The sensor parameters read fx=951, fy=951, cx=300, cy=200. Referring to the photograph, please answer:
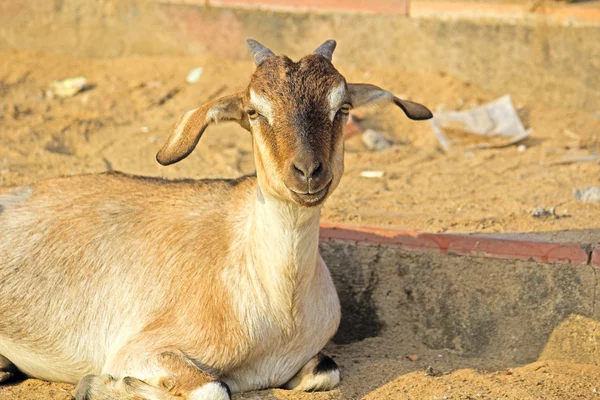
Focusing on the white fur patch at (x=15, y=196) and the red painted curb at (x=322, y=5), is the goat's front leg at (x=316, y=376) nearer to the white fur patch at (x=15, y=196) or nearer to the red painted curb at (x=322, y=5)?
the white fur patch at (x=15, y=196)

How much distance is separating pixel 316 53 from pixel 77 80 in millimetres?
6208

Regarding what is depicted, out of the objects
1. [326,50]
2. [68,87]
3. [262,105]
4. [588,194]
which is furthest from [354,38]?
[262,105]

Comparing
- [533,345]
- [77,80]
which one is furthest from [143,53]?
[533,345]

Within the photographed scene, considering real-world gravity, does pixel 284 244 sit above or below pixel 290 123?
below

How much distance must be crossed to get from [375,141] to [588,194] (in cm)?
252

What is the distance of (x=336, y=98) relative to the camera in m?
5.14

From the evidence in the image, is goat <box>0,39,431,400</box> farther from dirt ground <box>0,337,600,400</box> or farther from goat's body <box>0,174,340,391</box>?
dirt ground <box>0,337,600,400</box>

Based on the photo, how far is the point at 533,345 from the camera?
6441mm

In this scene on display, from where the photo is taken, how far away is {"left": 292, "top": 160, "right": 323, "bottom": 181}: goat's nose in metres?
4.72

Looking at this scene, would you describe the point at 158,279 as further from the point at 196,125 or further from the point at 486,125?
the point at 486,125

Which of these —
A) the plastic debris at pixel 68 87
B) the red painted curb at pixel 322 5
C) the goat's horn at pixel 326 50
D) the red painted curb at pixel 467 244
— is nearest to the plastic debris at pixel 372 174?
the red painted curb at pixel 467 244

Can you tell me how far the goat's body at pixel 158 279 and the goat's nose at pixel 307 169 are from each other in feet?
1.62

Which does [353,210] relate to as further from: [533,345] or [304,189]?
[304,189]

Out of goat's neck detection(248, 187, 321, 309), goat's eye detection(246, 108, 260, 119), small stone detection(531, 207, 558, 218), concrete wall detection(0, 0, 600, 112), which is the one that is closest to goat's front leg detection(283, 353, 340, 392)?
goat's neck detection(248, 187, 321, 309)
